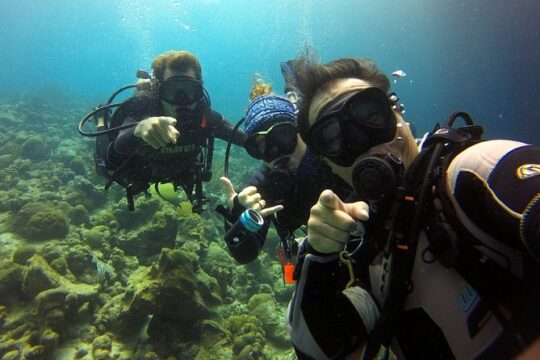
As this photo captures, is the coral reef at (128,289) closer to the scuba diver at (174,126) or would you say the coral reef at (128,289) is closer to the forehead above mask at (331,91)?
the scuba diver at (174,126)

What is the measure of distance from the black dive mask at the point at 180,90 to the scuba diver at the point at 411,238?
3707mm

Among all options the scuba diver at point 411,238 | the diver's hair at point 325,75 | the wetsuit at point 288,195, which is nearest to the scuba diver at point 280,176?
the wetsuit at point 288,195

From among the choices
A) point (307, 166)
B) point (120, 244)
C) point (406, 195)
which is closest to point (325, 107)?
point (406, 195)

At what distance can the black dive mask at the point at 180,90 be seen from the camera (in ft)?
17.8

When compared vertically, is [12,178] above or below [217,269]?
below

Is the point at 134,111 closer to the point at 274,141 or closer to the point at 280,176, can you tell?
the point at 274,141

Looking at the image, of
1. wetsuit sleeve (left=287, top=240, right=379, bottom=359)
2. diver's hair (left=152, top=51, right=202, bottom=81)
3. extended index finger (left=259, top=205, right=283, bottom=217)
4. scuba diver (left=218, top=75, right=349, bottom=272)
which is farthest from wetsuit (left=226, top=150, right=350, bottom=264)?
diver's hair (left=152, top=51, right=202, bottom=81)

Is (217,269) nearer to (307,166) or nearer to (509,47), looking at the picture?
(307,166)

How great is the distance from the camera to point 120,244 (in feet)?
26.1

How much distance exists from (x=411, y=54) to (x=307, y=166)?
102321 millimetres

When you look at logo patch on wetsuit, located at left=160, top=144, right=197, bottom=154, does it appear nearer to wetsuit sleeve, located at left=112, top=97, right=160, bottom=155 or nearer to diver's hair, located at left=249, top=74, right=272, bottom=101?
wetsuit sleeve, located at left=112, top=97, right=160, bottom=155

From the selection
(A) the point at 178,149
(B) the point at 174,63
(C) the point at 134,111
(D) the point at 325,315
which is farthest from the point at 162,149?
(D) the point at 325,315

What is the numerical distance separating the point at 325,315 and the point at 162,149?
4.60 metres

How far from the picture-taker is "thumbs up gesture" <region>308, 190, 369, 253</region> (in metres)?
1.50
